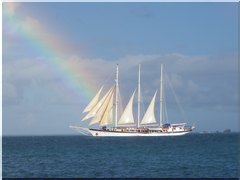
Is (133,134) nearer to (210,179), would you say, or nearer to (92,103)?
(92,103)

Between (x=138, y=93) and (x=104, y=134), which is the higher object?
(x=138, y=93)

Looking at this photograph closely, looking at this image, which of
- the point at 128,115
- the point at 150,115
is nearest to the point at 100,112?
the point at 128,115

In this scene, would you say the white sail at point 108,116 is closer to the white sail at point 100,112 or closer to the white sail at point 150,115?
the white sail at point 100,112

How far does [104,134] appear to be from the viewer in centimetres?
13200

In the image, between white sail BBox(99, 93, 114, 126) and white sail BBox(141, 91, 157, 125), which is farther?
white sail BBox(141, 91, 157, 125)

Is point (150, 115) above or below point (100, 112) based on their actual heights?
below

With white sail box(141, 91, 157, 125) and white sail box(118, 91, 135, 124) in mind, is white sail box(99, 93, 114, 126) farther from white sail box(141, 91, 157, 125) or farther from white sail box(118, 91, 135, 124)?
white sail box(141, 91, 157, 125)

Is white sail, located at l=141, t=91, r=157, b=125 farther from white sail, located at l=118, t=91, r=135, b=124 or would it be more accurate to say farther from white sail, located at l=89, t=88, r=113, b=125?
white sail, located at l=89, t=88, r=113, b=125

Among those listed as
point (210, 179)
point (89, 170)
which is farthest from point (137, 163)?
point (210, 179)

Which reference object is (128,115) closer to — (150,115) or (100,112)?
(150,115)

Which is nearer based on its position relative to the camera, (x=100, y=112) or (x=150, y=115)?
(x=100, y=112)

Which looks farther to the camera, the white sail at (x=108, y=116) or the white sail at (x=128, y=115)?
the white sail at (x=108, y=116)

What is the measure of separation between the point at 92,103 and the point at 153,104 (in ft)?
44.3

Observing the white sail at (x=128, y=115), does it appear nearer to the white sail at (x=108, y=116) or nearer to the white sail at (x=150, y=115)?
the white sail at (x=108, y=116)
